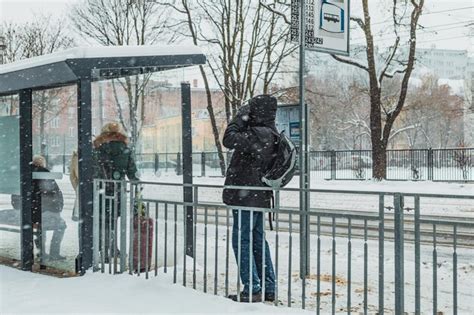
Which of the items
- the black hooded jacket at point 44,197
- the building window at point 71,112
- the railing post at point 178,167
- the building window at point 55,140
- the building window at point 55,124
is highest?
the building window at point 71,112

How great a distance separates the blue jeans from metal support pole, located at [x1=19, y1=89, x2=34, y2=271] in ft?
9.81

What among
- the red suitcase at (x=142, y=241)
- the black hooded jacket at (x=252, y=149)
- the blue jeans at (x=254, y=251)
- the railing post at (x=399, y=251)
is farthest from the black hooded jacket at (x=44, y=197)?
the railing post at (x=399, y=251)

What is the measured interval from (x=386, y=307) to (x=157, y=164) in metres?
3.73

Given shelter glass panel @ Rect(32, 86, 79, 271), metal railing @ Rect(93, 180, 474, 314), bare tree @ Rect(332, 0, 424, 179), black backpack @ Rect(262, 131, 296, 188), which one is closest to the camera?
metal railing @ Rect(93, 180, 474, 314)

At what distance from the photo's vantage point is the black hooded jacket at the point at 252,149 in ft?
18.2

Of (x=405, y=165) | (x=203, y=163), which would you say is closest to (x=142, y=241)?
(x=405, y=165)

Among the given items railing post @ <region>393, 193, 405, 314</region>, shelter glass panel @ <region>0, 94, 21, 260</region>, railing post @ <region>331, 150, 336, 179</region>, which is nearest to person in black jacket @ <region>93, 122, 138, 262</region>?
shelter glass panel @ <region>0, 94, 21, 260</region>

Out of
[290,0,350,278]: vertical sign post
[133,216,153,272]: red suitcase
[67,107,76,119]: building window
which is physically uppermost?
[290,0,350,278]: vertical sign post

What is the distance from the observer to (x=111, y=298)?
5.55 m

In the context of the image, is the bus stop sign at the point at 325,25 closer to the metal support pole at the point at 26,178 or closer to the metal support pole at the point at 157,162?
the metal support pole at the point at 157,162

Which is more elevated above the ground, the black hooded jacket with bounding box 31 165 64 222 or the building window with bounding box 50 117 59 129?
the building window with bounding box 50 117 59 129

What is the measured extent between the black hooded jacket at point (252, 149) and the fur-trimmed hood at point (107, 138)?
2.16 metres

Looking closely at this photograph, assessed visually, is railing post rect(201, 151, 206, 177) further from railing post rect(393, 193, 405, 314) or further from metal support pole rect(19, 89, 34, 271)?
railing post rect(393, 193, 405, 314)

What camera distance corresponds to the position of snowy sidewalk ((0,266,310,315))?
203 inches
